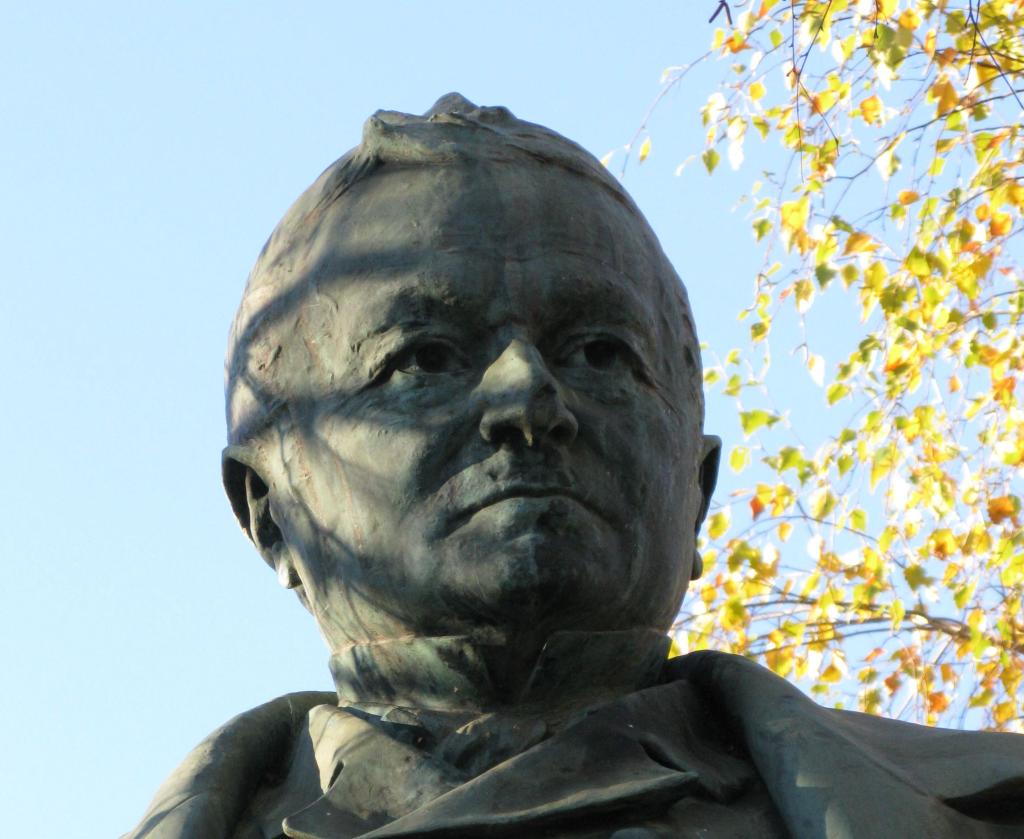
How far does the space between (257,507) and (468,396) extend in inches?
24.9

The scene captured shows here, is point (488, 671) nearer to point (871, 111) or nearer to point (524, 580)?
point (524, 580)

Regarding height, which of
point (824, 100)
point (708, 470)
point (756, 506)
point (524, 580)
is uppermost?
point (824, 100)

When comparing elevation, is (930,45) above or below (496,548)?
above

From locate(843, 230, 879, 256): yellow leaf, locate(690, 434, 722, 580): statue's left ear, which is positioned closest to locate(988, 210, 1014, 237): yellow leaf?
locate(843, 230, 879, 256): yellow leaf

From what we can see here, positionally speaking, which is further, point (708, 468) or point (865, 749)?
point (708, 468)

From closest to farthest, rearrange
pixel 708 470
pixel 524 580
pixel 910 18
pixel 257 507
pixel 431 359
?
pixel 524 580
pixel 431 359
pixel 257 507
pixel 708 470
pixel 910 18

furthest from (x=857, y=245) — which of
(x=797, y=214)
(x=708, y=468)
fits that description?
(x=708, y=468)

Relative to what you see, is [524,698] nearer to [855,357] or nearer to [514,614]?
[514,614]

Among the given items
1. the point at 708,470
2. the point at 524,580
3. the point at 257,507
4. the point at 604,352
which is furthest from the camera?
the point at 708,470

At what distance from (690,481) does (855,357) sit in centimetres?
529

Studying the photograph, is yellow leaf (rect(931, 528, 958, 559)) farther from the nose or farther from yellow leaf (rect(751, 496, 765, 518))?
the nose

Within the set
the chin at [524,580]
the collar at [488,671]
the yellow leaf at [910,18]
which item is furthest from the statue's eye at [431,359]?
the yellow leaf at [910,18]

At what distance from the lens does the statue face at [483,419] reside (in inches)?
151

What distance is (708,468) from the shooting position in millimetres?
4477
